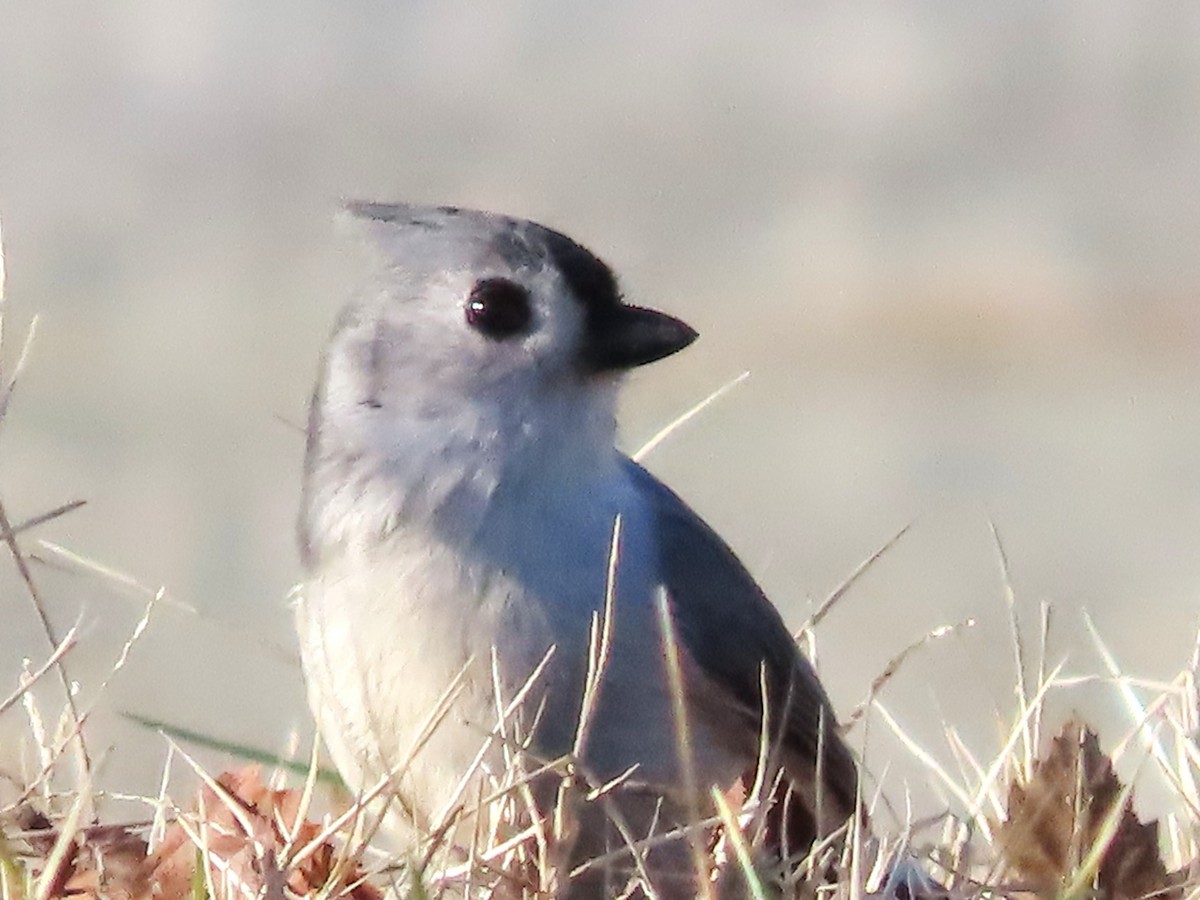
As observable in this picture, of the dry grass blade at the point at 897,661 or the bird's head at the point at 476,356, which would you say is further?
the bird's head at the point at 476,356

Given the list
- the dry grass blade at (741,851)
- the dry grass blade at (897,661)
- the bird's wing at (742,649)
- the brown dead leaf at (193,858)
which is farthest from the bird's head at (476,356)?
the dry grass blade at (741,851)

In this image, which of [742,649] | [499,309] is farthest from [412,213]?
[742,649]

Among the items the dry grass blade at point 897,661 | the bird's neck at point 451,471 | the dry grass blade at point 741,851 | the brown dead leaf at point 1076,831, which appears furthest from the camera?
the bird's neck at point 451,471

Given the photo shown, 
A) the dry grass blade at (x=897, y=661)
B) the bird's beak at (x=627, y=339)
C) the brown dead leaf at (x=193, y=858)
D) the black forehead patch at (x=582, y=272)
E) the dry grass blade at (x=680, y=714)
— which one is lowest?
the brown dead leaf at (x=193, y=858)

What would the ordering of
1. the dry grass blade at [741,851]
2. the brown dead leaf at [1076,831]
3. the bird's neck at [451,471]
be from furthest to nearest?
the bird's neck at [451,471] < the brown dead leaf at [1076,831] < the dry grass blade at [741,851]

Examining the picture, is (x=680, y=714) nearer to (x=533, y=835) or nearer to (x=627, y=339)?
(x=533, y=835)

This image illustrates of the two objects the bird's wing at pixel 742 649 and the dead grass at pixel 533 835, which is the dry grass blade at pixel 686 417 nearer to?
the bird's wing at pixel 742 649

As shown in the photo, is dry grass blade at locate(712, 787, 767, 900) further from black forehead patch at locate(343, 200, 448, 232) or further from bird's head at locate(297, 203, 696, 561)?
black forehead patch at locate(343, 200, 448, 232)

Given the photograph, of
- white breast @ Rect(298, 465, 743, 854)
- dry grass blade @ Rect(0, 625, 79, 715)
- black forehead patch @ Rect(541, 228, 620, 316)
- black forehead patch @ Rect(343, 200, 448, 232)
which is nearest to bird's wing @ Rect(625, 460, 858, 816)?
white breast @ Rect(298, 465, 743, 854)
